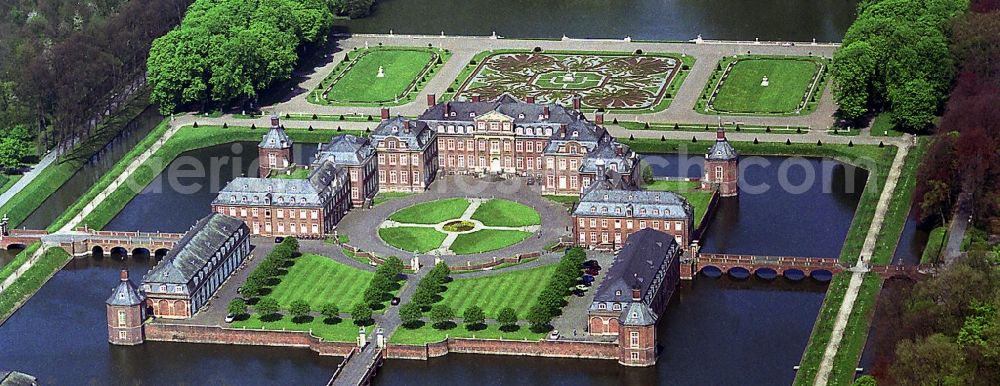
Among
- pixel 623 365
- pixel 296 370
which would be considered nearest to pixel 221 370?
pixel 296 370

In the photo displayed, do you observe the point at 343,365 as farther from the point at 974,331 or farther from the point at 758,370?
the point at 974,331

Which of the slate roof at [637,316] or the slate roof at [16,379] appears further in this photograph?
the slate roof at [637,316]

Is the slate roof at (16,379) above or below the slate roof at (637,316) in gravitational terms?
below

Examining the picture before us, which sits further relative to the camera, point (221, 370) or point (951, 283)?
point (221, 370)

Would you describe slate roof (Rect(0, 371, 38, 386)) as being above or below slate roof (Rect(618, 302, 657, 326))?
below
